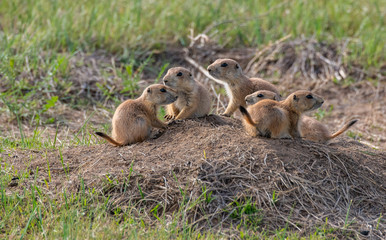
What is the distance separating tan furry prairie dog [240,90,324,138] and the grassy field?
1.61 m

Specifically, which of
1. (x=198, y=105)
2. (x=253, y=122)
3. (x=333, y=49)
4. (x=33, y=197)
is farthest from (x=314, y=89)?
(x=33, y=197)

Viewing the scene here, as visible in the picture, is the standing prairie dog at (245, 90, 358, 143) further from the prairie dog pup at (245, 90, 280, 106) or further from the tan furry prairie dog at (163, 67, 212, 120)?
the tan furry prairie dog at (163, 67, 212, 120)

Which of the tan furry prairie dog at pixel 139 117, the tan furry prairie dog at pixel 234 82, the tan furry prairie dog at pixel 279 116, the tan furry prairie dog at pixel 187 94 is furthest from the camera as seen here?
the tan furry prairie dog at pixel 234 82

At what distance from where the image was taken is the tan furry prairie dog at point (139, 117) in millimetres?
5562

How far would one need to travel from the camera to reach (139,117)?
561 centimetres

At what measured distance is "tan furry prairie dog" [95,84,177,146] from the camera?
556cm

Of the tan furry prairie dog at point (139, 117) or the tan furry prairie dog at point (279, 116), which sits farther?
the tan furry prairie dog at point (139, 117)

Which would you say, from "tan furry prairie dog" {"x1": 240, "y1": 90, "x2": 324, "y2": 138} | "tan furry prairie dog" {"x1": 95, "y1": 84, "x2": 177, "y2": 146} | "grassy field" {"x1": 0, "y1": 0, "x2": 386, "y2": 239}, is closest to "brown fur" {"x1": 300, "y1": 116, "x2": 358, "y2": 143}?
"tan furry prairie dog" {"x1": 240, "y1": 90, "x2": 324, "y2": 138}

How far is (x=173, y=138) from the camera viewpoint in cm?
552

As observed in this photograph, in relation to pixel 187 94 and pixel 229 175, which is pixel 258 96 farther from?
pixel 229 175

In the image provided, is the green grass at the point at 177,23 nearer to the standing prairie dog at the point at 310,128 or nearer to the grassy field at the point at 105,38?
the grassy field at the point at 105,38

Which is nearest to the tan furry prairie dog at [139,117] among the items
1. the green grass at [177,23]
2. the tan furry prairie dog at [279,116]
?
the tan furry prairie dog at [279,116]

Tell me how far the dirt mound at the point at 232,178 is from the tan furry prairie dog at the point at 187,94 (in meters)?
0.57

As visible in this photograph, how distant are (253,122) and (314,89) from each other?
442cm
